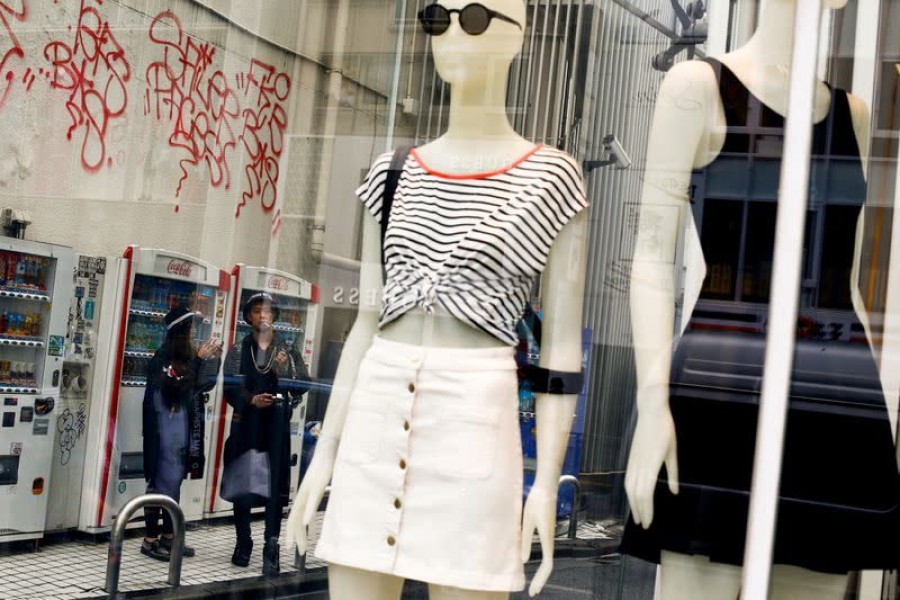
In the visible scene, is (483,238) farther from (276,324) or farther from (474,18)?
(276,324)

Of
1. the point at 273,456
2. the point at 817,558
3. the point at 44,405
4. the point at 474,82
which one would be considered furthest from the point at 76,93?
the point at 817,558

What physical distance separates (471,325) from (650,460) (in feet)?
1.50

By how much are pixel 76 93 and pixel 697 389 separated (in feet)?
8.80

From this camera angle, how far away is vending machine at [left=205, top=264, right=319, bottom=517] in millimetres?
3338

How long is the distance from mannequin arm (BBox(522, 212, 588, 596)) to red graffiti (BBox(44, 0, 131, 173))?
2.20 m

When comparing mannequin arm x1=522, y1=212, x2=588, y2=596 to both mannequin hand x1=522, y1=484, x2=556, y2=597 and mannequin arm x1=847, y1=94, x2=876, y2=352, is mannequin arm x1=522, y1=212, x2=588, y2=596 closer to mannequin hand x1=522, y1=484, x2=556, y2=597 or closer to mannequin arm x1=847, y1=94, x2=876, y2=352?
mannequin hand x1=522, y1=484, x2=556, y2=597

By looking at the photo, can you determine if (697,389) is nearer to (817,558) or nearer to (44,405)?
(817,558)

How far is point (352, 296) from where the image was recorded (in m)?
2.85

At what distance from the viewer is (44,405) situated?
425cm

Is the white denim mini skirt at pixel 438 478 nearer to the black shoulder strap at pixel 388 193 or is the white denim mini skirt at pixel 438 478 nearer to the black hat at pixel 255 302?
the black shoulder strap at pixel 388 193

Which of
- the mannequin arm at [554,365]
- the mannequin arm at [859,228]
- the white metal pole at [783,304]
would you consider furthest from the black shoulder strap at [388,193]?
the mannequin arm at [859,228]

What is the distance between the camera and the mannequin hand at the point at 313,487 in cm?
241

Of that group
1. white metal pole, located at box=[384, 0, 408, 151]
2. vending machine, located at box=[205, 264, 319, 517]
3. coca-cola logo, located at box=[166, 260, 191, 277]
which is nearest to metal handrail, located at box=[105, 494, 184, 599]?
vending machine, located at box=[205, 264, 319, 517]

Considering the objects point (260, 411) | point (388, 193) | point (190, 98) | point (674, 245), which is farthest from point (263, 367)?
point (674, 245)
